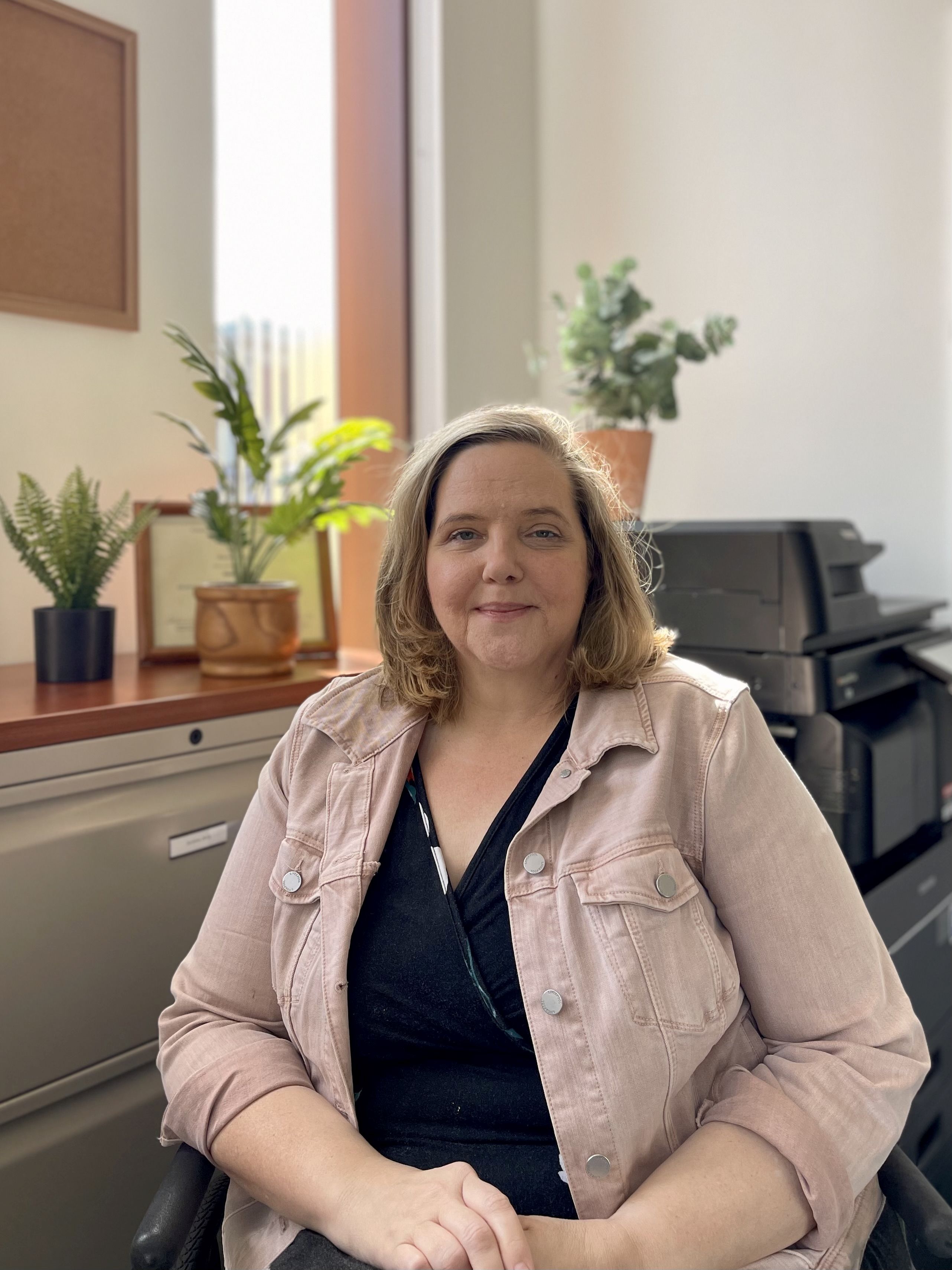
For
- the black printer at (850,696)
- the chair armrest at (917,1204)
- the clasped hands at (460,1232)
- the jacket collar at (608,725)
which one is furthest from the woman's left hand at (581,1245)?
the black printer at (850,696)

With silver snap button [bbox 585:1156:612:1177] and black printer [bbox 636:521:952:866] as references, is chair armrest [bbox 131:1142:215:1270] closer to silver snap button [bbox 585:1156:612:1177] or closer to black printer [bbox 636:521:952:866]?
silver snap button [bbox 585:1156:612:1177]

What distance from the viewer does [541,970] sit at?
1061 millimetres

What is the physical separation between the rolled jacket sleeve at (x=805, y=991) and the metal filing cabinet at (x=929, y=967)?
697 millimetres

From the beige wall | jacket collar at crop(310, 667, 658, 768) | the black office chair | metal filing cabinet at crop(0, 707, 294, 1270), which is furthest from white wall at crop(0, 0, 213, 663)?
the black office chair

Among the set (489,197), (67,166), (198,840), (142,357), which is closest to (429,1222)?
(198,840)

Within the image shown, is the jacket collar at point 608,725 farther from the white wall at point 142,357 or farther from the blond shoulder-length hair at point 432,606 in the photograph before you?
the white wall at point 142,357

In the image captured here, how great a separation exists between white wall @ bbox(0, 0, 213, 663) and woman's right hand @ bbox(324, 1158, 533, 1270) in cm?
122

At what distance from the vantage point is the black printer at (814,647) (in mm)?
1716

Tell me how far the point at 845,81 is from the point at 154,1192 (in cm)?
Answer: 260

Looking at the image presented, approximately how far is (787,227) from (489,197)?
0.78 m

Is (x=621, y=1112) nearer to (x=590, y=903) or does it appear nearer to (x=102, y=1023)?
(x=590, y=903)

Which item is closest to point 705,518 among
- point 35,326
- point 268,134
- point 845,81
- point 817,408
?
point 817,408

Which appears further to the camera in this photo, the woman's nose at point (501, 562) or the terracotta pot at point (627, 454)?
the terracotta pot at point (627, 454)

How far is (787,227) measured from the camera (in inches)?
96.5
